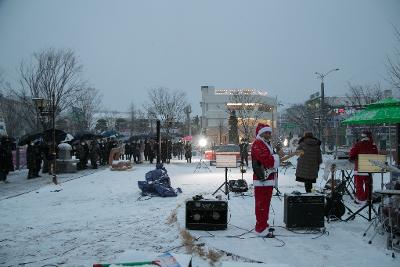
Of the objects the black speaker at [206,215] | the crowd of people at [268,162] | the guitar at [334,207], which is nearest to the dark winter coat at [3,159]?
the crowd of people at [268,162]

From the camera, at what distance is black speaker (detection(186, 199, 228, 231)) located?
725 cm

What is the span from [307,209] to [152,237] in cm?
294

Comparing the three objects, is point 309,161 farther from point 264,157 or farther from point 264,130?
point 264,157

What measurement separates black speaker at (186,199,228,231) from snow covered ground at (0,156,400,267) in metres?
0.19

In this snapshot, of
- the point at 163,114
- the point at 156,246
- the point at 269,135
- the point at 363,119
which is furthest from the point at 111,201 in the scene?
the point at 163,114

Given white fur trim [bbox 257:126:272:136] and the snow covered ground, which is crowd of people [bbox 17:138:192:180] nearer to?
the snow covered ground

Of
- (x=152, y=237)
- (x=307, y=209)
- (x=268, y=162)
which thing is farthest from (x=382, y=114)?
(x=152, y=237)

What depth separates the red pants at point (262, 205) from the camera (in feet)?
22.6

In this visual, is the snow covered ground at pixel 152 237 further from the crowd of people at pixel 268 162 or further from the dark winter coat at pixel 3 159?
the dark winter coat at pixel 3 159

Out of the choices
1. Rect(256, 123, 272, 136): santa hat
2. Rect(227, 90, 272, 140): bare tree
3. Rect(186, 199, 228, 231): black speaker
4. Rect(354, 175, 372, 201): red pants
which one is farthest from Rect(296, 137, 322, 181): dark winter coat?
Rect(227, 90, 272, 140): bare tree

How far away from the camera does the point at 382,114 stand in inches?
368

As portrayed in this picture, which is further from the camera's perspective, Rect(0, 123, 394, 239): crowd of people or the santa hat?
the santa hat

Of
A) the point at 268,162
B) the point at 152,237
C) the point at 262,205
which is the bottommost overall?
the point at 152,237

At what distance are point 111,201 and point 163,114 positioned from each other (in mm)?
36318
